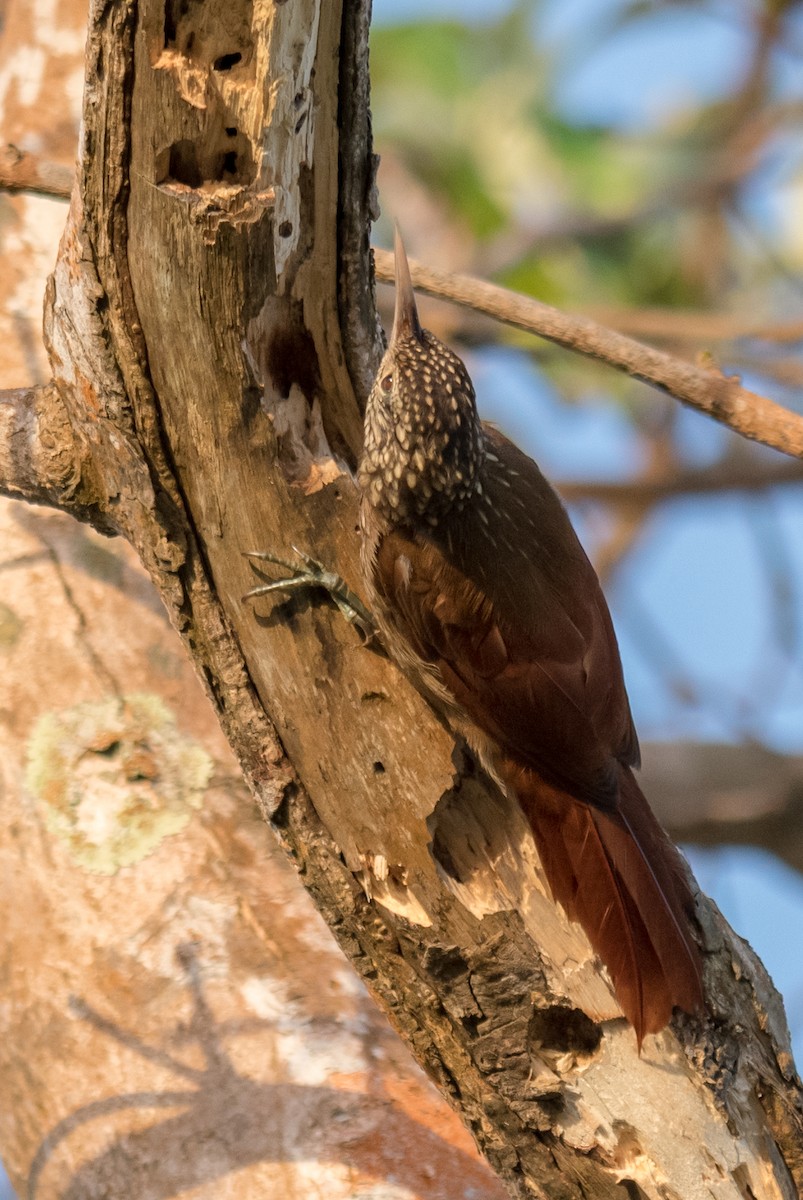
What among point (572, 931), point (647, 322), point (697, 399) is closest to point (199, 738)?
point (572, 931)

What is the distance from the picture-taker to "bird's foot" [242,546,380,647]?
2.05 m

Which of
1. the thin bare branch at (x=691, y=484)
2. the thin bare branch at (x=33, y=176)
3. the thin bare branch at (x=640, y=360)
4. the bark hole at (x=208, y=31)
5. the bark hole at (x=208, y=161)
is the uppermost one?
the bark hole at (x=208, y=31)

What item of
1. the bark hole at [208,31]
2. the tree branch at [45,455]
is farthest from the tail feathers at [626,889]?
the bark hole at [208,31]

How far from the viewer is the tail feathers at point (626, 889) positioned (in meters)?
1.97

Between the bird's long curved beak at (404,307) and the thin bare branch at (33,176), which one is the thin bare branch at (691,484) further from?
the thin bare branch at (33,176)

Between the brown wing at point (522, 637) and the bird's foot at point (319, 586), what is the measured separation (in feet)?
0.43

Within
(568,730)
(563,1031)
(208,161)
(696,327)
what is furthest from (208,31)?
(696,327)

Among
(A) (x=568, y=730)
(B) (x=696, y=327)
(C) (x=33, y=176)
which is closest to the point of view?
(A) (x=568, y=730)

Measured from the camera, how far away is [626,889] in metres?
2.13

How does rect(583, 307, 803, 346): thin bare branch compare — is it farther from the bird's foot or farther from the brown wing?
the bird's foot

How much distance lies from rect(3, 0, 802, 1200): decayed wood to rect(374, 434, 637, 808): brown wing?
0.64ft

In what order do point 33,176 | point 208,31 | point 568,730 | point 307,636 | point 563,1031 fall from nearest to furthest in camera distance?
point 208,31 → point 563,1031 → point 307,636 → point 568,730 → point 33,176

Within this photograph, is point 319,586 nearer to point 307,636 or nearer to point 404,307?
point 307,636

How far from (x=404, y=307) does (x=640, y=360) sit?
0.49 metres
